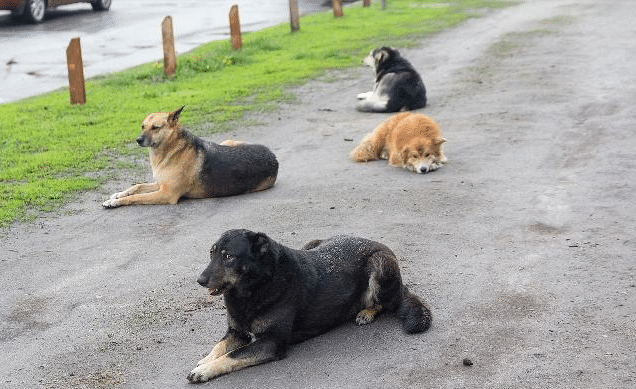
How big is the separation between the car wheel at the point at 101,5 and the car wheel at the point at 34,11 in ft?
10.2

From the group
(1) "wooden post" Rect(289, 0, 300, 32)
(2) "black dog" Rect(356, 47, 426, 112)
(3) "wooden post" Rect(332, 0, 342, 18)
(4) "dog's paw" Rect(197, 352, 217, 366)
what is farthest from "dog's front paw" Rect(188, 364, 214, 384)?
(3) "wooden post" Rect(332, 0, 342, 18)

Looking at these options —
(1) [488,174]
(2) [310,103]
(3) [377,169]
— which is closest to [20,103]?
(2) [310,103]

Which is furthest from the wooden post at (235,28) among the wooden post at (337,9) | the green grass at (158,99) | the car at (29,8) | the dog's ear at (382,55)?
the car at (29,8)

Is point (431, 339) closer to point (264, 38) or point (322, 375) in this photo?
point (322, 375)

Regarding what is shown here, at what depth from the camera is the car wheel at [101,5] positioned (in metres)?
32.0

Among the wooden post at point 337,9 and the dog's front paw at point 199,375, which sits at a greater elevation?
the wooden post at point 337,9

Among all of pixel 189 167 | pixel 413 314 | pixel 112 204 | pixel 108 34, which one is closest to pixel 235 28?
pixel 108 34

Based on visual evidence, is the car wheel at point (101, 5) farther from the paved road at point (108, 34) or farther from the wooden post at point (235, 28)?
the wooden post at point (235, 28)

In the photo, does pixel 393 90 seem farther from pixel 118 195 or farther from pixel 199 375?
pixel 199 375

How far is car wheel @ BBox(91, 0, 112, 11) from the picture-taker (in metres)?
32.0

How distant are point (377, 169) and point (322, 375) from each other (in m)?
6.18

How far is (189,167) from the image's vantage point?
11352 millimetres

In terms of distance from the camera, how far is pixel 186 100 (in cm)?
1722

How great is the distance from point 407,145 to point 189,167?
2.82 meters
